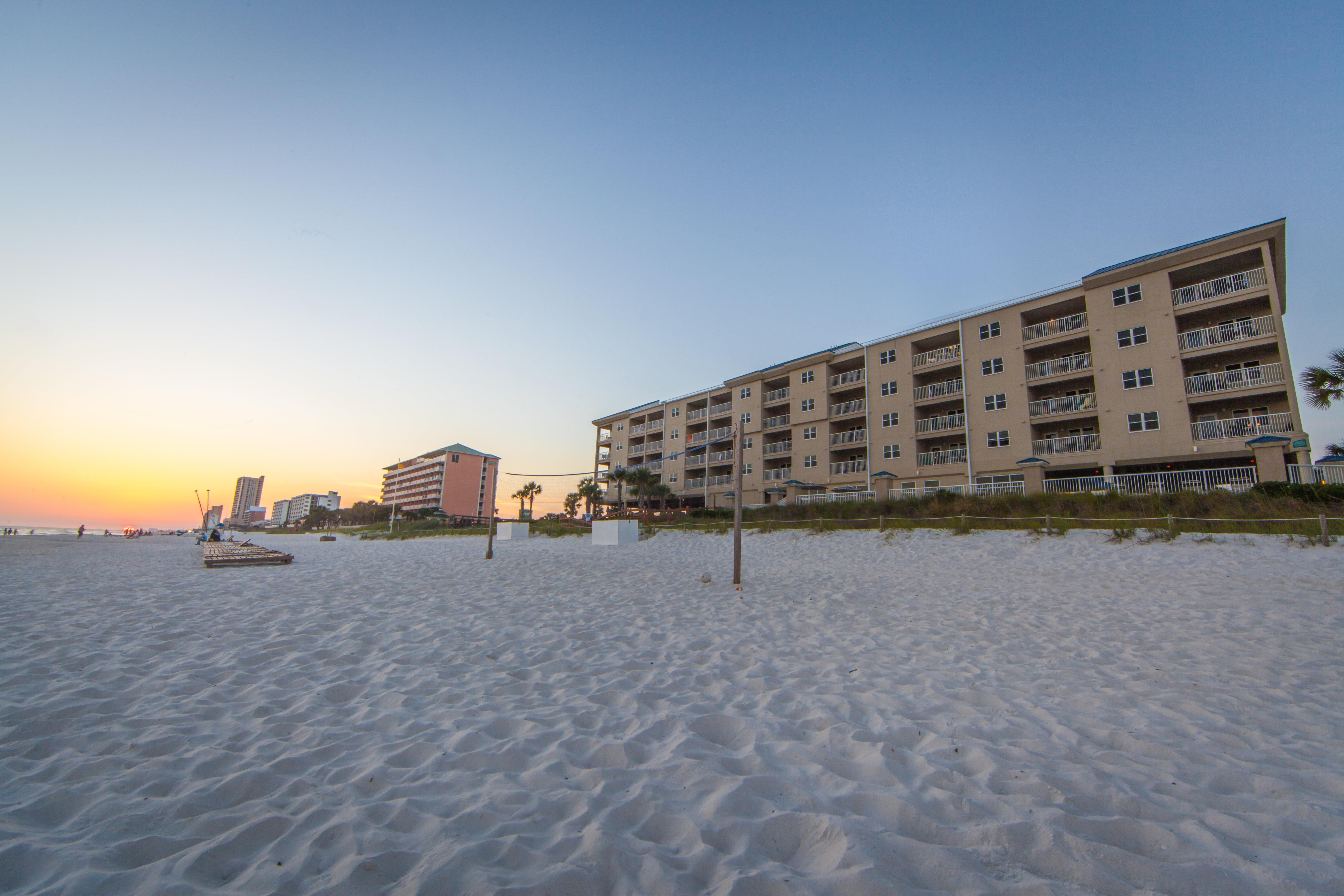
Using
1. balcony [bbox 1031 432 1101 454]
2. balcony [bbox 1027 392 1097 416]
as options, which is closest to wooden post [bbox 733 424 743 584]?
balcony [bbox 1031 432 1101 454]

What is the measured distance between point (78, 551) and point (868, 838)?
33635 millimetres

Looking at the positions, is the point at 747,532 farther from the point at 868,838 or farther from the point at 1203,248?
the point at 1203,248

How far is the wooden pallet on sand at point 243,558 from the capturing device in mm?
14656

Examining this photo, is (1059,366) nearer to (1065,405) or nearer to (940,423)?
(1065,405)

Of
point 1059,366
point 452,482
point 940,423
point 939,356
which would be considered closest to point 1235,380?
point 1059,366

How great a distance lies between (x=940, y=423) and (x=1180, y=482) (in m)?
12.5

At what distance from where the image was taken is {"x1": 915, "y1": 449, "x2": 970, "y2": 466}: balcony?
30281mm

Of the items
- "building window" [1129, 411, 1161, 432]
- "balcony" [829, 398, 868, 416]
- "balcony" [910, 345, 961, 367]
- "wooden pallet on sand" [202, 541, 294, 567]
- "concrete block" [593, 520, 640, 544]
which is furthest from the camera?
"balcony" [829, 398, 868, 416]

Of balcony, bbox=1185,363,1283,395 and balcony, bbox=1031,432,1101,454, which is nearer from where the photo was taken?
balcony, bbox=1185,363,1283,395

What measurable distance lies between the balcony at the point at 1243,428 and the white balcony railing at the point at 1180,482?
1.35 meters

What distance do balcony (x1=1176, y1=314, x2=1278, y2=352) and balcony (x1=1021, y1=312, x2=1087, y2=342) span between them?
152 inches

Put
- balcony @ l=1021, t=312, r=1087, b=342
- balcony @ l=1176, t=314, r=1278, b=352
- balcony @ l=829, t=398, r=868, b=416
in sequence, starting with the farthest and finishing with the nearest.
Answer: balcony @ l=829, t=398, r=868, b=416, balcony @ l=1021, t=312, r=1087, b=342, balcony @ l=1176, t=314, r=1278, b=352

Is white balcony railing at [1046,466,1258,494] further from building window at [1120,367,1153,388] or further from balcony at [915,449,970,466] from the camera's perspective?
balcony at [915,449,970,466]

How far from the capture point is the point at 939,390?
3200 centimetres
